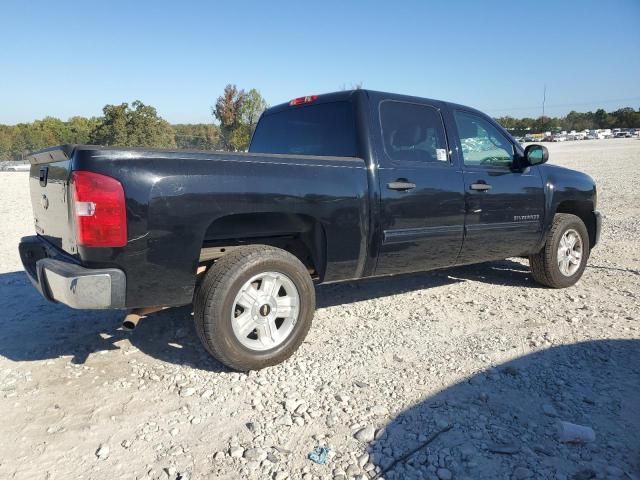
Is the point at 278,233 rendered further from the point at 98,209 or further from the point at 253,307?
the point at 98,209

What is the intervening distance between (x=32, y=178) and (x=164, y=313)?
1546mm

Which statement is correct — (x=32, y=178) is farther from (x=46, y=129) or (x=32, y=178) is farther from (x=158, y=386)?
(x=46, y=129)

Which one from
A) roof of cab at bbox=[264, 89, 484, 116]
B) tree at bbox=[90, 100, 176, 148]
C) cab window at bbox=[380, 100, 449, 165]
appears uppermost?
tree at bbox=[90, 100, 176, 148]

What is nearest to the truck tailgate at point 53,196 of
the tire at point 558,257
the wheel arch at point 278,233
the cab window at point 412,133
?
the wheel arch at point 278,233

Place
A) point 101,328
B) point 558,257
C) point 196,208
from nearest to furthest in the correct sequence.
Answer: point 196,208
point 101,328
point 558,257

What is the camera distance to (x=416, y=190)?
376cm

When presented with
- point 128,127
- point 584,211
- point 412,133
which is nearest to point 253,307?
point 412,133

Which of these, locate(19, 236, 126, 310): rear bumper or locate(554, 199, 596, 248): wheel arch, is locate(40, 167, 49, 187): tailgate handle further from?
locate(554, 199, 596, 248): wheel arch

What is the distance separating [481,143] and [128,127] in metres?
44.5

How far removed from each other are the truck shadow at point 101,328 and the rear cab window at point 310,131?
1521 millimetres

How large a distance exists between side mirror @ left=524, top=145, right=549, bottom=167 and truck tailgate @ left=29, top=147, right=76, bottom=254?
3881mm

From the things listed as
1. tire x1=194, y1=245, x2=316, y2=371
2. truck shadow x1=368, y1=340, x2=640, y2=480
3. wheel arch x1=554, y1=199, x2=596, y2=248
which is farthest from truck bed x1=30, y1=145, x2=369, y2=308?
wheel arch x1=554, y1=199, x2=596, y2=248

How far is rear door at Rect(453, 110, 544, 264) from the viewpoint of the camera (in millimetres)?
4223

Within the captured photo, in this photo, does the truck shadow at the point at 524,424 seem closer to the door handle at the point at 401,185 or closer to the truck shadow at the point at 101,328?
the door handle at the point at 401,185
